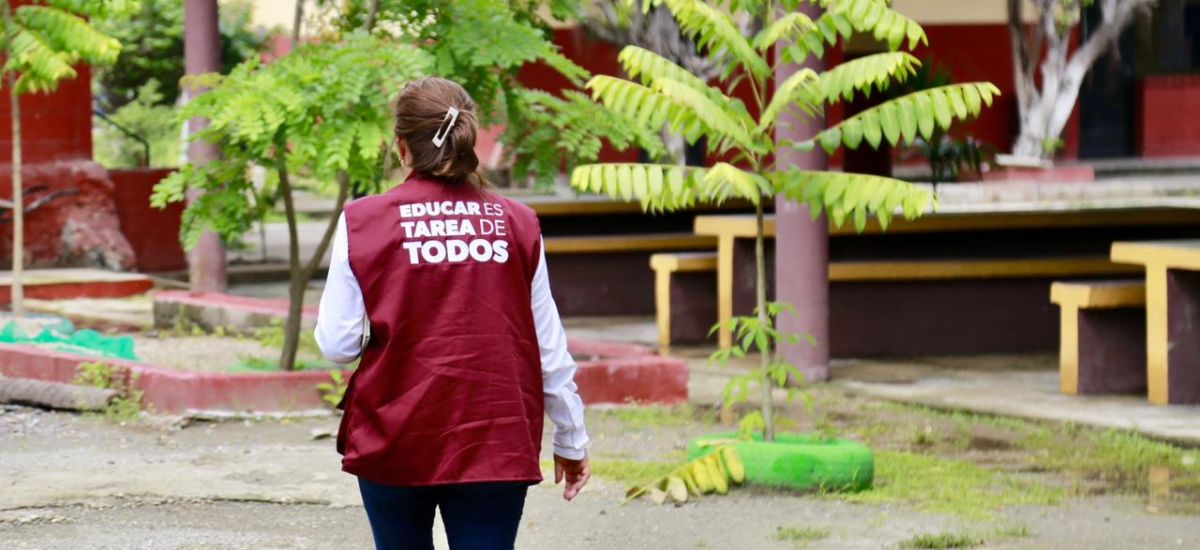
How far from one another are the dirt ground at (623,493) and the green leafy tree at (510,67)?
1540 mm

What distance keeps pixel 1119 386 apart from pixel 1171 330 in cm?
78

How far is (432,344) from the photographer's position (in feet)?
14.2

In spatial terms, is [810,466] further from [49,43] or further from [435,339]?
[49,43]

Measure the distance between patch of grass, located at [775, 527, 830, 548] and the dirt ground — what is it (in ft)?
0.04

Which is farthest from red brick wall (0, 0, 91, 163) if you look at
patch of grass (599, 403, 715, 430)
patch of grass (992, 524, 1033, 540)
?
patch of grass (992, 524, 1033, 540)

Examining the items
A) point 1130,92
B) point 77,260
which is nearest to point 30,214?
point 77,260

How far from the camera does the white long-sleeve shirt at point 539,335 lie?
4.36 m

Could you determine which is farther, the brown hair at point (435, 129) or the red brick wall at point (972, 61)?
the red brick wall at point (972, 61)

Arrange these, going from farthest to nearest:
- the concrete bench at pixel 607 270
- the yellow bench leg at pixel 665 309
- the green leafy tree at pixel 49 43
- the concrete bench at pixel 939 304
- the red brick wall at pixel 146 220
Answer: the red brick wall at pixel 146 220 → the concrete bench at pixel 607 270 → the yellow bench leg at pixel 665 309 → the concrete bench at pixel 939 304 → the green leafy tree at pixel 49 43

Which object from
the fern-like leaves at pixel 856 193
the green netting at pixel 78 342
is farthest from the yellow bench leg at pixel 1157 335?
the green netting at pixel 78 342

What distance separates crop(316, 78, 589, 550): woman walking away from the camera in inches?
170

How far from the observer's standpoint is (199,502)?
8.03 meters

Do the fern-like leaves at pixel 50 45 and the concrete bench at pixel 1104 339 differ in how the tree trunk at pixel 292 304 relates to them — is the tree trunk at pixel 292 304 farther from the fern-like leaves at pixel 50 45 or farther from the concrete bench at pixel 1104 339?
the concrete bench at pixel 1104 339

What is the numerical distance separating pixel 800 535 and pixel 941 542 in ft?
1.70
